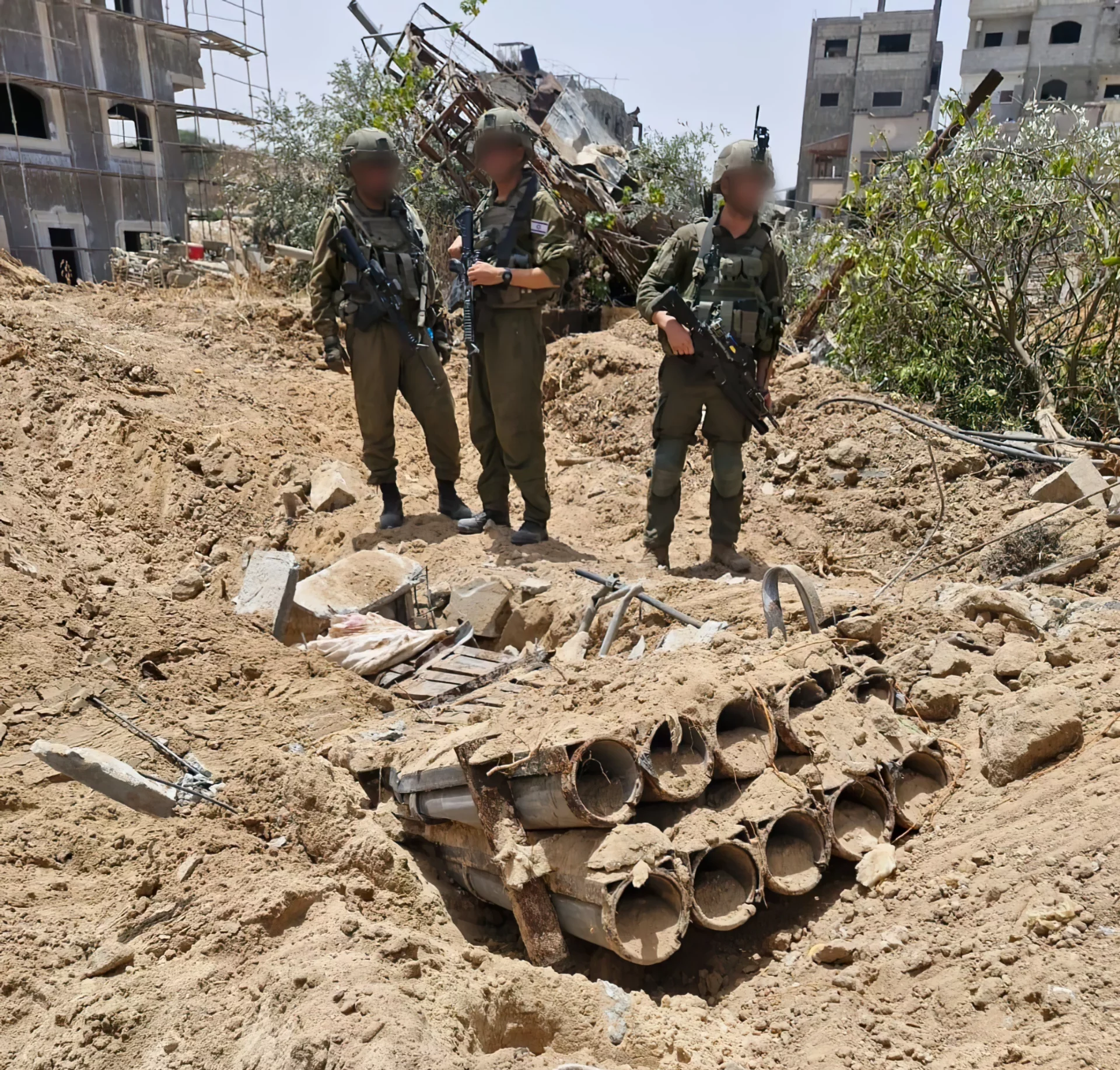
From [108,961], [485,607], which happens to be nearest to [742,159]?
[485,607]

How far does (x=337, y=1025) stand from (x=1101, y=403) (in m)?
6.03

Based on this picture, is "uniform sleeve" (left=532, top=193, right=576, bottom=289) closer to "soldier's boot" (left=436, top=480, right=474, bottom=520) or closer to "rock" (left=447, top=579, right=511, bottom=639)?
"soldier's boot" (left=436, top=480, right=474, bottom=520)

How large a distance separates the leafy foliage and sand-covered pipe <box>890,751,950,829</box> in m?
4.22

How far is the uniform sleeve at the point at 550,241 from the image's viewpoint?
4.40 metres

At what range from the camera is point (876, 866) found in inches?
90.2

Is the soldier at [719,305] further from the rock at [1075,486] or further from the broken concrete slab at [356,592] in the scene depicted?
the rock at [1075,486]

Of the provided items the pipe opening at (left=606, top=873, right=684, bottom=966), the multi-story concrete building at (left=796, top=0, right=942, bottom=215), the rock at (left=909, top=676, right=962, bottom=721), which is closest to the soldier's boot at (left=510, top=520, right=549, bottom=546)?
the rock at (left=909, top=676, right=962, bottom=721)

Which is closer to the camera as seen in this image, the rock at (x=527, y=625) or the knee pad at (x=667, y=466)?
the rock at (x=527, y=625)

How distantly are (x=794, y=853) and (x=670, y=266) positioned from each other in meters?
3.04

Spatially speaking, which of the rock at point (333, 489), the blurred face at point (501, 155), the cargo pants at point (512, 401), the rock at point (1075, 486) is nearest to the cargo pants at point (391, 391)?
the cargo pants at point (512, 401)

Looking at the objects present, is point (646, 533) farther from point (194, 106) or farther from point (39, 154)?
point (194, 106)

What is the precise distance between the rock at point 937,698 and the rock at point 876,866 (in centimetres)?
61

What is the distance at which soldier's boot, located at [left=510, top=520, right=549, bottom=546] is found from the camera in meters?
4.80

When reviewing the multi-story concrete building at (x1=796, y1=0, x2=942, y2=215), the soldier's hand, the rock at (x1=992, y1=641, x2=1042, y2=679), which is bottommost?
the rock at (x1=992, y1=641, x2=1042, y2=679)
